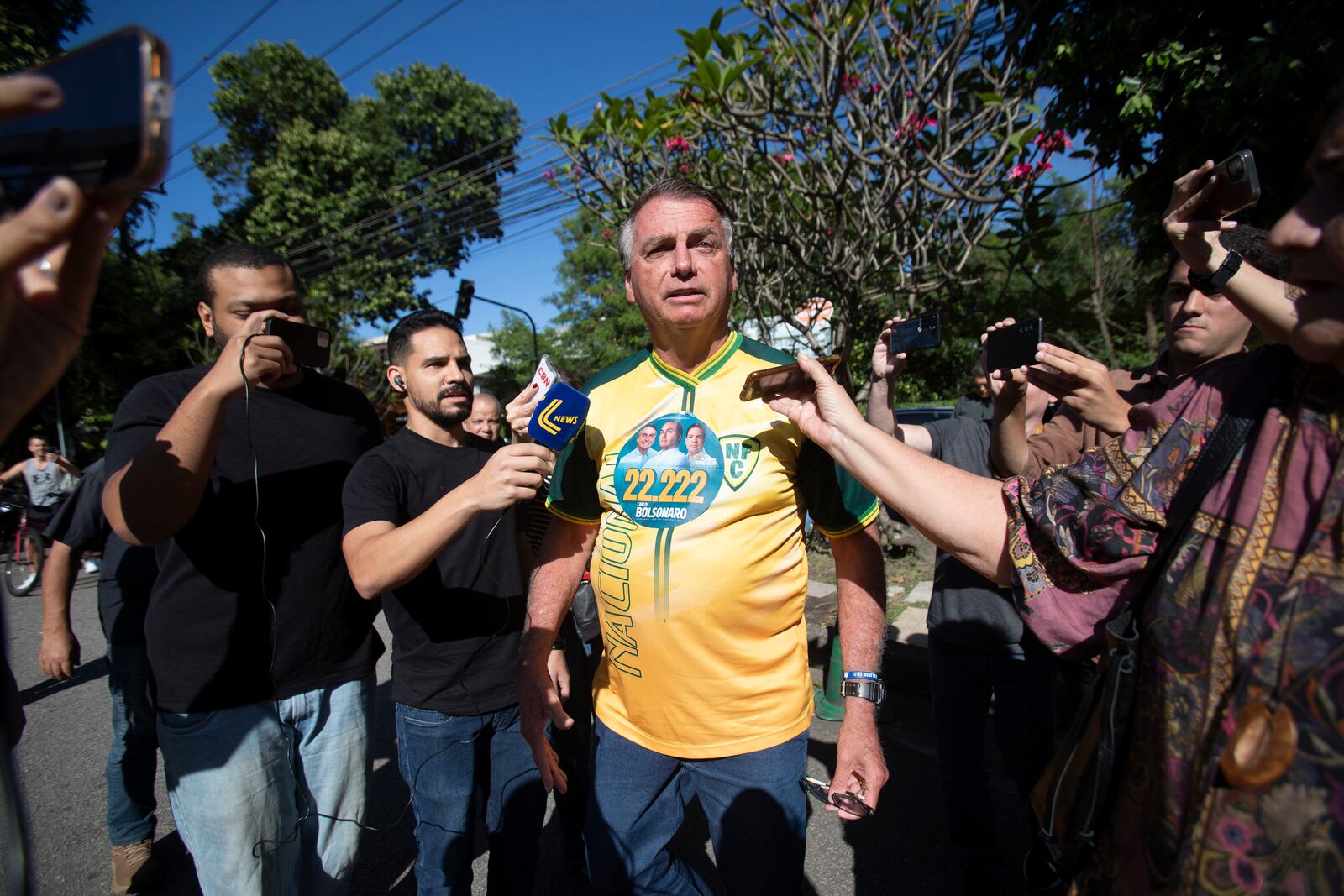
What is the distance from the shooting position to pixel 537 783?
7.18 feet

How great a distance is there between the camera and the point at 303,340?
1.96 metres

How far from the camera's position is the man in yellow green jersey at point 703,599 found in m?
1.73

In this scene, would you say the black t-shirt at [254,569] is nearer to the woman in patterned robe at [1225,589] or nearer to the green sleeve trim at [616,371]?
the green sleeve trim at [616,371]

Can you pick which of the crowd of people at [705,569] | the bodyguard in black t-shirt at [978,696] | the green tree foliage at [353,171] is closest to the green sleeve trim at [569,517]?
the crowd of people at [705,569]

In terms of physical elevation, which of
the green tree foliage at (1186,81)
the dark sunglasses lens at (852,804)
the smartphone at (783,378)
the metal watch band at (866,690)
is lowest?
the dark sunglasses lens at (852,804)

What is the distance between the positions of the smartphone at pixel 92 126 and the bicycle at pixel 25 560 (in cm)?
1114

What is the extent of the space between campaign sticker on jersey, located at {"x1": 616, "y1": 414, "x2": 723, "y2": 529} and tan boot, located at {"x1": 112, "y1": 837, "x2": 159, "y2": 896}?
A: 294 cm

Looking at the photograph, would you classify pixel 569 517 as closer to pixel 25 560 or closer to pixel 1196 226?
pixel 1196 226

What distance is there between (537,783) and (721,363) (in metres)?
1.50

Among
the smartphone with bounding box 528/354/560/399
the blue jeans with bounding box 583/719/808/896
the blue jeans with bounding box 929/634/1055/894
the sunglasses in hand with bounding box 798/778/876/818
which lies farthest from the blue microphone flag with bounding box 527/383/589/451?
the blue jeans with bounding box 929/634/1055/894

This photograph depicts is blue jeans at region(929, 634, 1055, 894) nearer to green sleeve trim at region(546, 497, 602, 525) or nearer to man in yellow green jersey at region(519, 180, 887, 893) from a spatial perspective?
man in yellow green jersey at region(519, 180, 887, 893)

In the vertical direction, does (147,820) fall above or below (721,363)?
below

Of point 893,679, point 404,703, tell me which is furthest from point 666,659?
point 893,679

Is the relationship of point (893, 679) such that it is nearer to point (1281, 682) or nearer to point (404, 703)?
point (404, 703)
